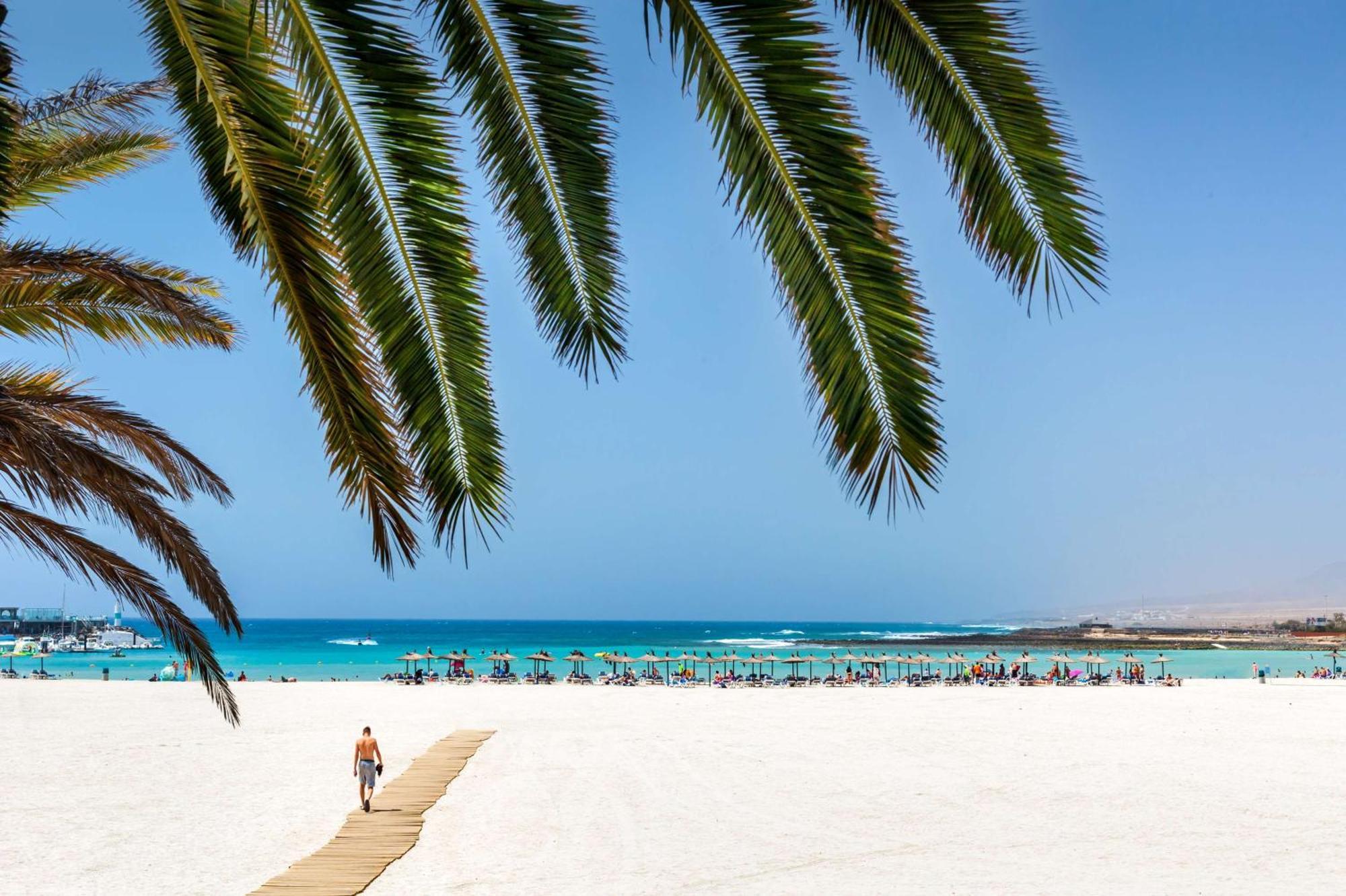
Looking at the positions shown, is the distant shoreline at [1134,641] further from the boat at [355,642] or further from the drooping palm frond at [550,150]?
the drooping palm frond at [550,150]

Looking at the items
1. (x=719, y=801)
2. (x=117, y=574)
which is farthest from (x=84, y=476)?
(x=719, y=801)

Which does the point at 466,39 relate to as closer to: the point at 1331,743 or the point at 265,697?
the point at 1331,743

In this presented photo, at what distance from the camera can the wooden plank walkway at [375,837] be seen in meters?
8.86

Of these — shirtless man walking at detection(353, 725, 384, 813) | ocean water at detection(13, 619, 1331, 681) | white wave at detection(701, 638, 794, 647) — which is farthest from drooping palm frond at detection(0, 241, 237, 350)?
white wave at detection(701, 638, 794, 647)

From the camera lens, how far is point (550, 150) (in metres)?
3.75

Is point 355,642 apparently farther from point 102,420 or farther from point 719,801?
point 102,420

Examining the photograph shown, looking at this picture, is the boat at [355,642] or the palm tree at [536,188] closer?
the palm tree at [536,188]

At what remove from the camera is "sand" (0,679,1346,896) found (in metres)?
9.80

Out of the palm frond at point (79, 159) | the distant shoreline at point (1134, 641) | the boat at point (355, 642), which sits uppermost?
the palm frond at point (79, 159)

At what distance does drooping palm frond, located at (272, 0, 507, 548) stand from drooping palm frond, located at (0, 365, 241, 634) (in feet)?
9.55

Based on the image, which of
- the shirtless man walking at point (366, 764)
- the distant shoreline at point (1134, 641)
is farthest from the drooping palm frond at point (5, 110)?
the distant shoreline at point (1134, 641)

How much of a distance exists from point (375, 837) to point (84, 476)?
19.6 ft

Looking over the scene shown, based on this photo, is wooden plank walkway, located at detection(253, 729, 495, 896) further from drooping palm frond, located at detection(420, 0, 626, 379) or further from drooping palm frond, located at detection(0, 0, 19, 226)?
drooping palm frond, located at detection(0, 0, 19, 226)

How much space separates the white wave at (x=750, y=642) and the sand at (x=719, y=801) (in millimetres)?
80339
